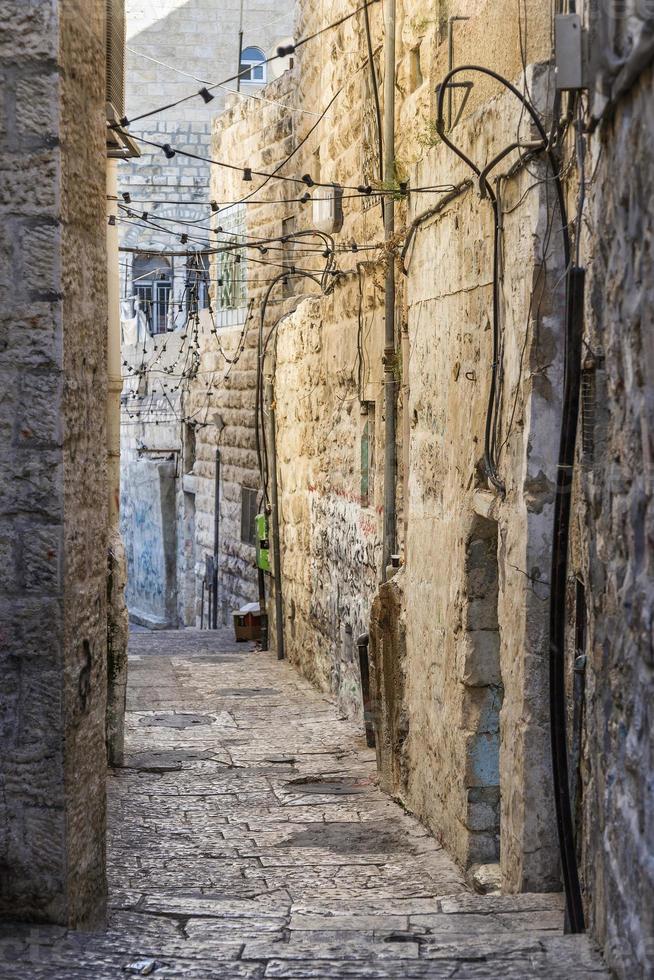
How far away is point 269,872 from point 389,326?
4238 millimetres

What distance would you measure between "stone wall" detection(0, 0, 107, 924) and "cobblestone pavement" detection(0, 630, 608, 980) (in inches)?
12.3

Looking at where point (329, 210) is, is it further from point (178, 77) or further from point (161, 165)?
point (178, 77)

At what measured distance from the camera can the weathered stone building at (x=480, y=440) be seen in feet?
11.6

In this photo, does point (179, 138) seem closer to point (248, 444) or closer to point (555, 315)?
point (248, 444)

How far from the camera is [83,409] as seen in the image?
4.35m

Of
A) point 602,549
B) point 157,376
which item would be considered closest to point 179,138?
point 157,376

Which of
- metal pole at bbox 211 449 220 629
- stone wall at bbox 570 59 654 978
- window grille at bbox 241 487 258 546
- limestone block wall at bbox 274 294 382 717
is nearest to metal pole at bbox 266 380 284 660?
limestone block wall at bbox 274 294 382 717

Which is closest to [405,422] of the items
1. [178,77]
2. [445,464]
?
[445,464]

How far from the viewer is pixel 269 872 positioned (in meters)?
6.49

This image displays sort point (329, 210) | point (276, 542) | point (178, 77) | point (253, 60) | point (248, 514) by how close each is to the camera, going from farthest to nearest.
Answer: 1. point (253, 60)
2. point (178, 77)
3. point (248, 514)
4. point (276, 542)
5. point (329, 210)

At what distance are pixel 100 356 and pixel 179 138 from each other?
2162cm

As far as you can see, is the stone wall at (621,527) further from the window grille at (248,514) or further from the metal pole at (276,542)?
the window grille at (248,514)

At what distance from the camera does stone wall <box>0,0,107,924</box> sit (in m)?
4.02

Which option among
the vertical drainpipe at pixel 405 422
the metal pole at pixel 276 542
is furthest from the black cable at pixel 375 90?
the metal pole at pixel 276 542
